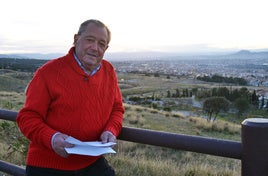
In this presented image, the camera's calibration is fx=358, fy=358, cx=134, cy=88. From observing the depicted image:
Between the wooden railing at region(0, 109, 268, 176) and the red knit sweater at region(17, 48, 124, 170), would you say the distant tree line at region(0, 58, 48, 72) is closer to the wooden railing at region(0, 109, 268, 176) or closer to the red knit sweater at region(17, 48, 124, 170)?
the red knit sweater at region(17, 48, 124, 170)

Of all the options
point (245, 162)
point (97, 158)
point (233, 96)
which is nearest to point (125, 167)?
point (97, 158)

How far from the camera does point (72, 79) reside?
2277 mm

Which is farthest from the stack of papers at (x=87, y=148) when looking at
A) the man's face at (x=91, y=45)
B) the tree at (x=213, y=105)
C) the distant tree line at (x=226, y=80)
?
the distant tree line at (x=226, y=80)

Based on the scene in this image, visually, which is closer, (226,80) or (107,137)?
(107,137)

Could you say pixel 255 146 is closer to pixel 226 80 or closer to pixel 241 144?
pixel 241 144

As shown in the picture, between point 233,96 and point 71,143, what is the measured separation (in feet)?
154

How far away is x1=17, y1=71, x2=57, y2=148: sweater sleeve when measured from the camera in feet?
7.07

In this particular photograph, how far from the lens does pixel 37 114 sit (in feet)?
7.22

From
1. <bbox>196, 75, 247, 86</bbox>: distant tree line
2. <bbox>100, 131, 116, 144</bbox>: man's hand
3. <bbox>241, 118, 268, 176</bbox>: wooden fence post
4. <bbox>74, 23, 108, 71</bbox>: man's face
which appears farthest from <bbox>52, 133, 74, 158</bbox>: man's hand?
<bbox>196, 75, 247, 86</bbox>: distant tree line

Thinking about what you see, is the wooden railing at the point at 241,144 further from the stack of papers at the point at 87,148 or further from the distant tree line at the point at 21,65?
the distant tree line at the point at 21,65

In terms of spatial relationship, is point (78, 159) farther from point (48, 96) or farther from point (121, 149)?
point (121, 149)

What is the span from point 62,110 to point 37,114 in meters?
0.15

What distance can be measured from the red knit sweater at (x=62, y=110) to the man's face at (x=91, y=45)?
0.07m

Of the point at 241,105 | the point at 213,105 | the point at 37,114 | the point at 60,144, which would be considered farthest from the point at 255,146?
the point at 241,105
